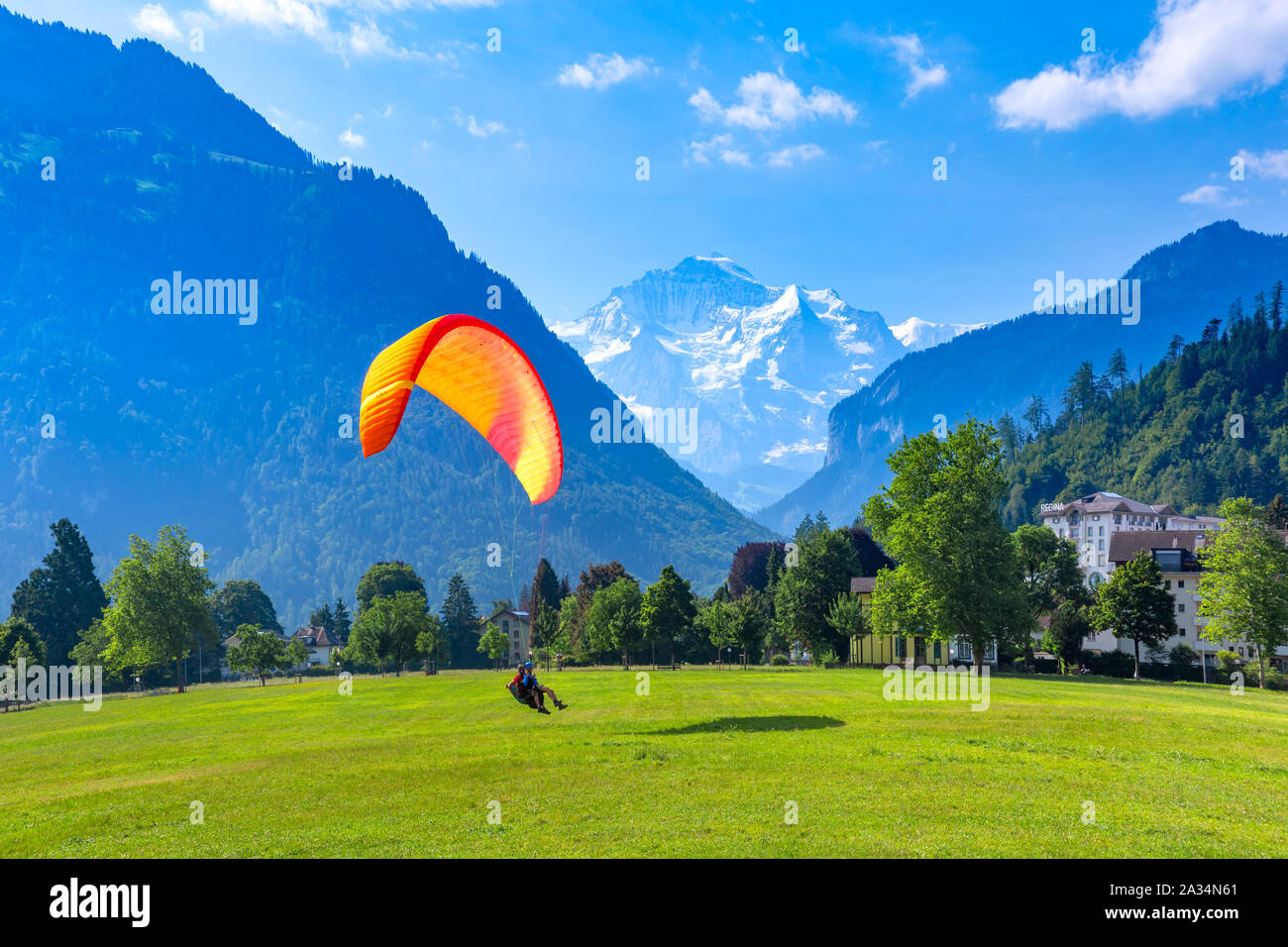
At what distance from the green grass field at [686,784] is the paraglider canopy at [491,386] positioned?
8.11 meters

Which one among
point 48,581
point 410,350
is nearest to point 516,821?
point 410,350

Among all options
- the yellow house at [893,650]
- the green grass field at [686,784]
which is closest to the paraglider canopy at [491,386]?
the green grass field at [686,784]

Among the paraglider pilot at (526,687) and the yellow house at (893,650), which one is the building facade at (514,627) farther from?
the paraglider pilot at (526,687)

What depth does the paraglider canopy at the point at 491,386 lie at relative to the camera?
838 inches

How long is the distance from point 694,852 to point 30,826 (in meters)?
13.4

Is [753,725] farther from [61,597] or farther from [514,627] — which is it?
[514,627]

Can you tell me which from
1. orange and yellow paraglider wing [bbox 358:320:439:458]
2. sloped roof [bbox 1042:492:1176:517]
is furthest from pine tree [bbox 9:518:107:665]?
sloped roof [bbox 1042:492:1176:517]

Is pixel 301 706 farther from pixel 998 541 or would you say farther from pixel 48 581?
pixel 48 581

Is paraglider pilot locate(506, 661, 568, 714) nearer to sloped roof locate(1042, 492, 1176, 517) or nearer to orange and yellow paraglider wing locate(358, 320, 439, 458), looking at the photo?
orange and yellow paraglider wing locate(358, 320, 439, 458)

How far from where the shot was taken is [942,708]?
2928cm

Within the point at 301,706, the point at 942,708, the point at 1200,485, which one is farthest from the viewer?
the point at 1200,485

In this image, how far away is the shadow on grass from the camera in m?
24.4

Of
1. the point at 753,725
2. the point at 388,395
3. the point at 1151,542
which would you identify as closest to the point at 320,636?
the point at 1151,542
